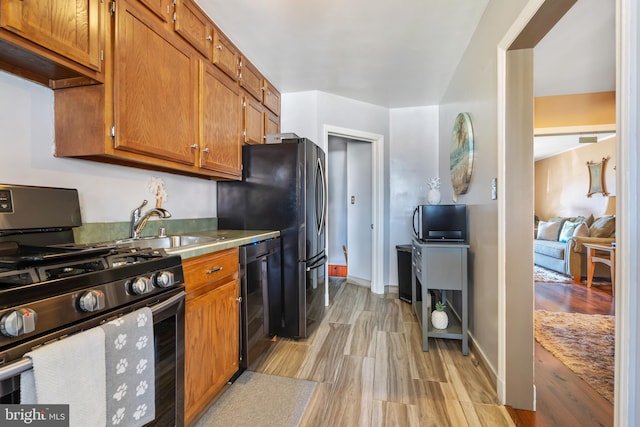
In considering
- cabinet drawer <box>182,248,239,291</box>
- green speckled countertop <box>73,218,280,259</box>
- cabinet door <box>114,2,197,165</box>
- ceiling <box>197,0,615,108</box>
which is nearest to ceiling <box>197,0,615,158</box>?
ceiling <box>197,0,615,108</box>

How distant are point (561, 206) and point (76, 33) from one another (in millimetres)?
7912

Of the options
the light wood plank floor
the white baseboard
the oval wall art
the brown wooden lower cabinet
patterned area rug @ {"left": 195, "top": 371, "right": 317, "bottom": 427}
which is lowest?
patterned area rug @ {"left": 195, "top": 371, "right": 317, "bottom": 427}

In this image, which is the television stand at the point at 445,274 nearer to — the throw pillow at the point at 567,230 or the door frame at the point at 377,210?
the door frame at the point at 377,210

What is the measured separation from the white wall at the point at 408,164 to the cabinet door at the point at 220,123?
2.19 meters

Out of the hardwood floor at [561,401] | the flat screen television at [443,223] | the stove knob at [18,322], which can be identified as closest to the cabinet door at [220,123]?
the stove knob at [18,322]

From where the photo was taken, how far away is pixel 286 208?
86.7 inches

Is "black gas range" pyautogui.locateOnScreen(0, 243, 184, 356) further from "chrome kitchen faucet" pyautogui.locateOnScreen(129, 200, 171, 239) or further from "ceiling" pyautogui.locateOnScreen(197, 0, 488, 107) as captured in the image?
"ceiling" pyautogui.locateOnScreen(197, 0, 488, 107)

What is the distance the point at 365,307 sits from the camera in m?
3.09

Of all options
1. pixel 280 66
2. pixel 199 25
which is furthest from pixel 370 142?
pixel 199 25

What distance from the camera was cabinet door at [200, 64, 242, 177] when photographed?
1.81m

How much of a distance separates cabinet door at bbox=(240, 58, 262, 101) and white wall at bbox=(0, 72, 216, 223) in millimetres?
1105

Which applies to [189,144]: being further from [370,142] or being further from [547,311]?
[547,311]

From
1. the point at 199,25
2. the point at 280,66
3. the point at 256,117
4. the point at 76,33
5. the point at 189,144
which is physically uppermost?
the point at 280,66

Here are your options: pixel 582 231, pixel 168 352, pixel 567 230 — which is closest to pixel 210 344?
pixel 168 352
